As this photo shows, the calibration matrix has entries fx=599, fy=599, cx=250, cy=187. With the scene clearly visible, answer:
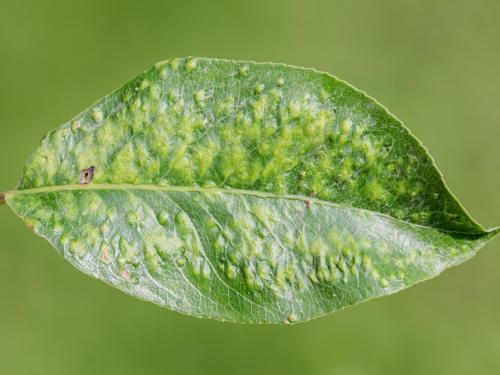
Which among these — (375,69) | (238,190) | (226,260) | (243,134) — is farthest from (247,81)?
(375,69)

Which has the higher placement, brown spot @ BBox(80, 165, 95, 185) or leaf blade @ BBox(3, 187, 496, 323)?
brown spot @ BBox(80, 165, 95, 185)

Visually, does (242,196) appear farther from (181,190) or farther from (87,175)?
(87,175)

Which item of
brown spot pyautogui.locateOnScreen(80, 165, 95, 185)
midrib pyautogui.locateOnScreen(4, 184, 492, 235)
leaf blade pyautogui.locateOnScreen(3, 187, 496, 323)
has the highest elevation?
brown spot pyautogui.locateOnScreen(80, 165, 95, 185)

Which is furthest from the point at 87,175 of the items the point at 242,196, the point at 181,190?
the point at 242,196

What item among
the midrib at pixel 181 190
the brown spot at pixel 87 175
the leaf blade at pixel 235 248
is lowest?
the leaf blade at pixel 235 248

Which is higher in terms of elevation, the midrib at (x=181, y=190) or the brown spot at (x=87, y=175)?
the brown spot at (x=87, y=175)

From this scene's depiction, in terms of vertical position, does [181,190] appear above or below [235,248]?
above

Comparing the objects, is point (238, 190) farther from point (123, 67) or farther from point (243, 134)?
point (123, 67)
